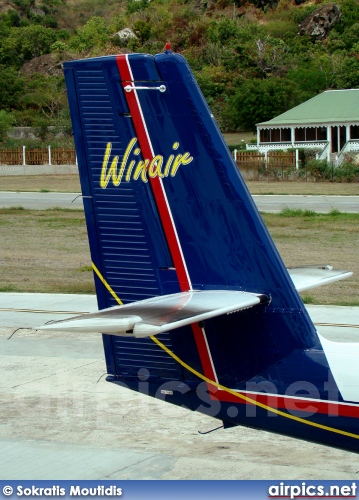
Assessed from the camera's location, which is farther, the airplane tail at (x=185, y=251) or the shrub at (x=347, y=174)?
the shrub at (x=347, y=174)

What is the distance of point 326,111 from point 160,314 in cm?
6349

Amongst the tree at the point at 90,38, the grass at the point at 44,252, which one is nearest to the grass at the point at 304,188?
the grass at the point at 44,252

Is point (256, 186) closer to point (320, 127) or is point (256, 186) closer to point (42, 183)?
point (42, 183)

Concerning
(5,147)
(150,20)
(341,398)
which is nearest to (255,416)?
(341,398)

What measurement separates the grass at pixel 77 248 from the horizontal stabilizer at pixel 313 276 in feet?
30.0

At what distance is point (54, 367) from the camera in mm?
12625

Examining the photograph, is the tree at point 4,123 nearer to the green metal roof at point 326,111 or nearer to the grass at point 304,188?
the green metal roof at point 326,111

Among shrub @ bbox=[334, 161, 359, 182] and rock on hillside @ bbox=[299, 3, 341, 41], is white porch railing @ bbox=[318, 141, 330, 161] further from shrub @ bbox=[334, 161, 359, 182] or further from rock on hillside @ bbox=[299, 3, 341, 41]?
rock on hillside @ bbox=[299, 3, 341, 41]

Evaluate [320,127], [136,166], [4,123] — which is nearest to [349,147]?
[320,127]

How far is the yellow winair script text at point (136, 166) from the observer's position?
23.7ft

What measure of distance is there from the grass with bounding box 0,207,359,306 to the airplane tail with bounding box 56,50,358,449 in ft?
Answer: 35.5

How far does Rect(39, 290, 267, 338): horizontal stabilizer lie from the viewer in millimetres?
5379

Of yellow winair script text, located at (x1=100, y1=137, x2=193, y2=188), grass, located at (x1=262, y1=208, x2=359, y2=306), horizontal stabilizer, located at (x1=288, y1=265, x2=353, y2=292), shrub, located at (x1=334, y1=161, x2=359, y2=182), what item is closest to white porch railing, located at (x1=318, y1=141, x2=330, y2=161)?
shrub, located at (x1=334, y1=161, x2=359, y2=182)

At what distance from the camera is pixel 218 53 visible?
93188mm
